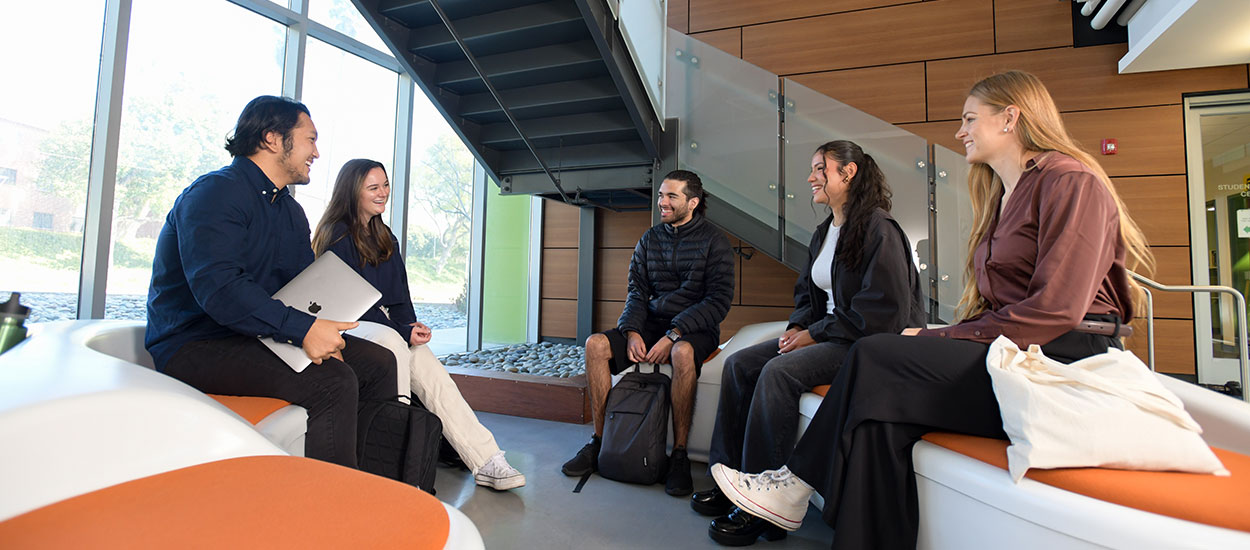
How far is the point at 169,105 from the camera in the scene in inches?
129

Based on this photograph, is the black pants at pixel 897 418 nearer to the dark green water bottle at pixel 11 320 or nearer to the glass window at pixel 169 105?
the dark green water bottle at pixel 11 320

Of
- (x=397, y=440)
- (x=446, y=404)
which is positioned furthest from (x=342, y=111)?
(x=397, y=440)

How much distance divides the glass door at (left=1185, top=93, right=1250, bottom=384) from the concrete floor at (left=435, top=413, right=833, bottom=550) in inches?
146

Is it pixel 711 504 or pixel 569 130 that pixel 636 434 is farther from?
pixel 569 130

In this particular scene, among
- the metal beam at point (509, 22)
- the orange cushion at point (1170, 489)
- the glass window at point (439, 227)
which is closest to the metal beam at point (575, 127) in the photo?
the metal beam at point (509, 22)

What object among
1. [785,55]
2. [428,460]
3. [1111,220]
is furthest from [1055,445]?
[785,55]

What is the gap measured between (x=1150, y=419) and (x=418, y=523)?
123cm

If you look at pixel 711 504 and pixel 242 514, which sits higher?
pixel 242 514

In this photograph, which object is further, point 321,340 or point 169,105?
point 169,105

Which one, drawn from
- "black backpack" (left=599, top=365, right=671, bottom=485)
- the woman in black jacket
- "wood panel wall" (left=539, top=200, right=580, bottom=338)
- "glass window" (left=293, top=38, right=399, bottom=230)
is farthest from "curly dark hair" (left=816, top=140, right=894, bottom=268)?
"glass window" (left=293, top=38, right=399, bottom=230)

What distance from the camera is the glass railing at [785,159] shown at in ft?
10.3

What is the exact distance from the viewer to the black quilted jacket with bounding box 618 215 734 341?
103 inches

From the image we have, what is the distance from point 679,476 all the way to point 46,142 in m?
3.51

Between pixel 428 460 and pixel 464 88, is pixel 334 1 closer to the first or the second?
pixel 464 88
